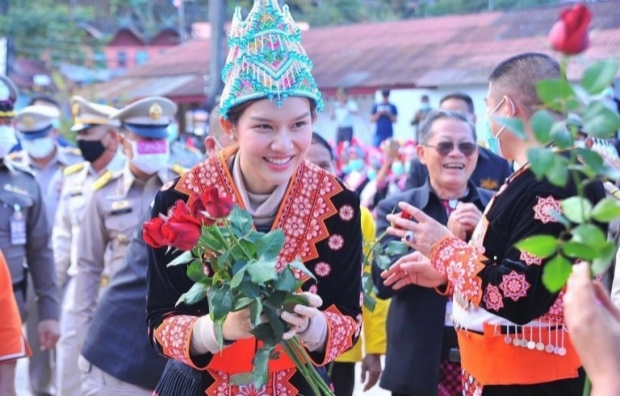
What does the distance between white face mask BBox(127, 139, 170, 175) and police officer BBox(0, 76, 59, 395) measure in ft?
2.57

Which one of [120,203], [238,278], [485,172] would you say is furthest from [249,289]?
[485,172]

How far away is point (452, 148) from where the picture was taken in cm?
500

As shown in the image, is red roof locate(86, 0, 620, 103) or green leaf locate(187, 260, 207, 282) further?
red roof locate(86, 0, 620, 103)

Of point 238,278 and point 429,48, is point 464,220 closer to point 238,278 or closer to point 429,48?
point 238,278

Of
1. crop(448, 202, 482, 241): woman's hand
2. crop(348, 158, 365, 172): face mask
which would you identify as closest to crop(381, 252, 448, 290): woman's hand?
crop(448, 202, 482, 241): woman's hand

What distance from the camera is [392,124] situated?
73.1 feet

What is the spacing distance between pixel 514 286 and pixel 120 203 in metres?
2.87

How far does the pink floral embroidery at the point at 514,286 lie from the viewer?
134 inches

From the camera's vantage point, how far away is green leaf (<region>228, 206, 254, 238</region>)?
2.63 m

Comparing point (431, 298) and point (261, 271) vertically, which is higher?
point (261, 271)

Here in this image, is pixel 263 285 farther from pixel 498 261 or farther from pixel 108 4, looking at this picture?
pixel 108 4

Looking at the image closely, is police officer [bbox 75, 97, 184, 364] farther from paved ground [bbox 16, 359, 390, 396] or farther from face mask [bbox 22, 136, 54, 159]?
face mask [bbox 22, 136, 54, 159]

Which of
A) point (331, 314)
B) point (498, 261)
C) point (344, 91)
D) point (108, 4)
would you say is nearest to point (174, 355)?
point (331, 314)

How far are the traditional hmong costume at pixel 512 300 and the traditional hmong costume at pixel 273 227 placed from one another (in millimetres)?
497
